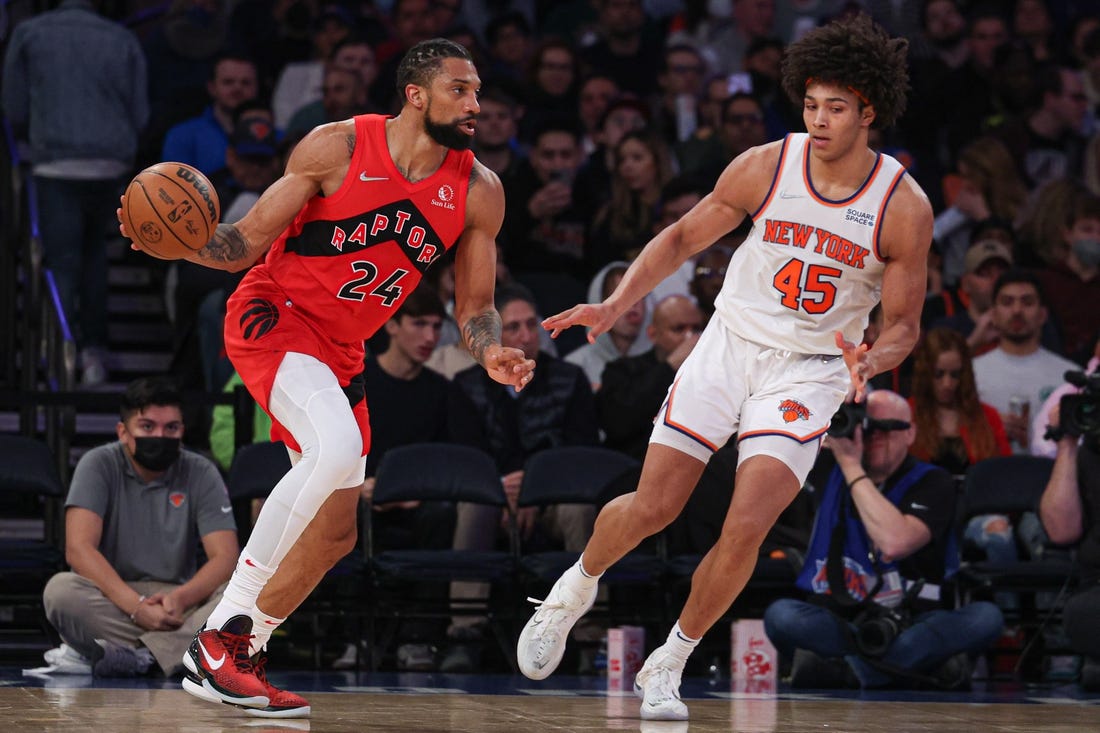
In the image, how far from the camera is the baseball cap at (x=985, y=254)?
10.5 meters

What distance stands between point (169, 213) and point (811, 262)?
2238mm

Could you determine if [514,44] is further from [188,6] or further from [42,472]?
[42,472]

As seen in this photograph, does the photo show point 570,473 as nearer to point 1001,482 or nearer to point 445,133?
point 1001,482

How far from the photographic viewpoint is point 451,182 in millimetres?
6117

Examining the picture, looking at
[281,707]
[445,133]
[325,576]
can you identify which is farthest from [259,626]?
[325,576]

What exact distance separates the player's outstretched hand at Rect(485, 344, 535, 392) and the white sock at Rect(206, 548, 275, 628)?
103 cm

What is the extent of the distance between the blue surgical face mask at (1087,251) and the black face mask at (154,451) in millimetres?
5900

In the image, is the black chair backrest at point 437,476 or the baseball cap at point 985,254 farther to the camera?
the baseball cap at point 985,254

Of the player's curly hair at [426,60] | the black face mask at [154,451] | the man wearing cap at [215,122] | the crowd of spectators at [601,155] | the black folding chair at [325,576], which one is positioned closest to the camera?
the player's curly hair at [426,60]

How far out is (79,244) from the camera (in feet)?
34.6

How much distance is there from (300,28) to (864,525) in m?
6.90

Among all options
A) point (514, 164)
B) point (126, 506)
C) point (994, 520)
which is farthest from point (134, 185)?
point (514, 164)

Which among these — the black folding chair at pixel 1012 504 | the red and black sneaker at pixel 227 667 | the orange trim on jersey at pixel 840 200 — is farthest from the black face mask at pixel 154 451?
the black folding chair at pixel 1012 504

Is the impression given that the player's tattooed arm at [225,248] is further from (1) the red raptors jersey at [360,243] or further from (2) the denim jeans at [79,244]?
(2) the denim jeans at [79,244]
